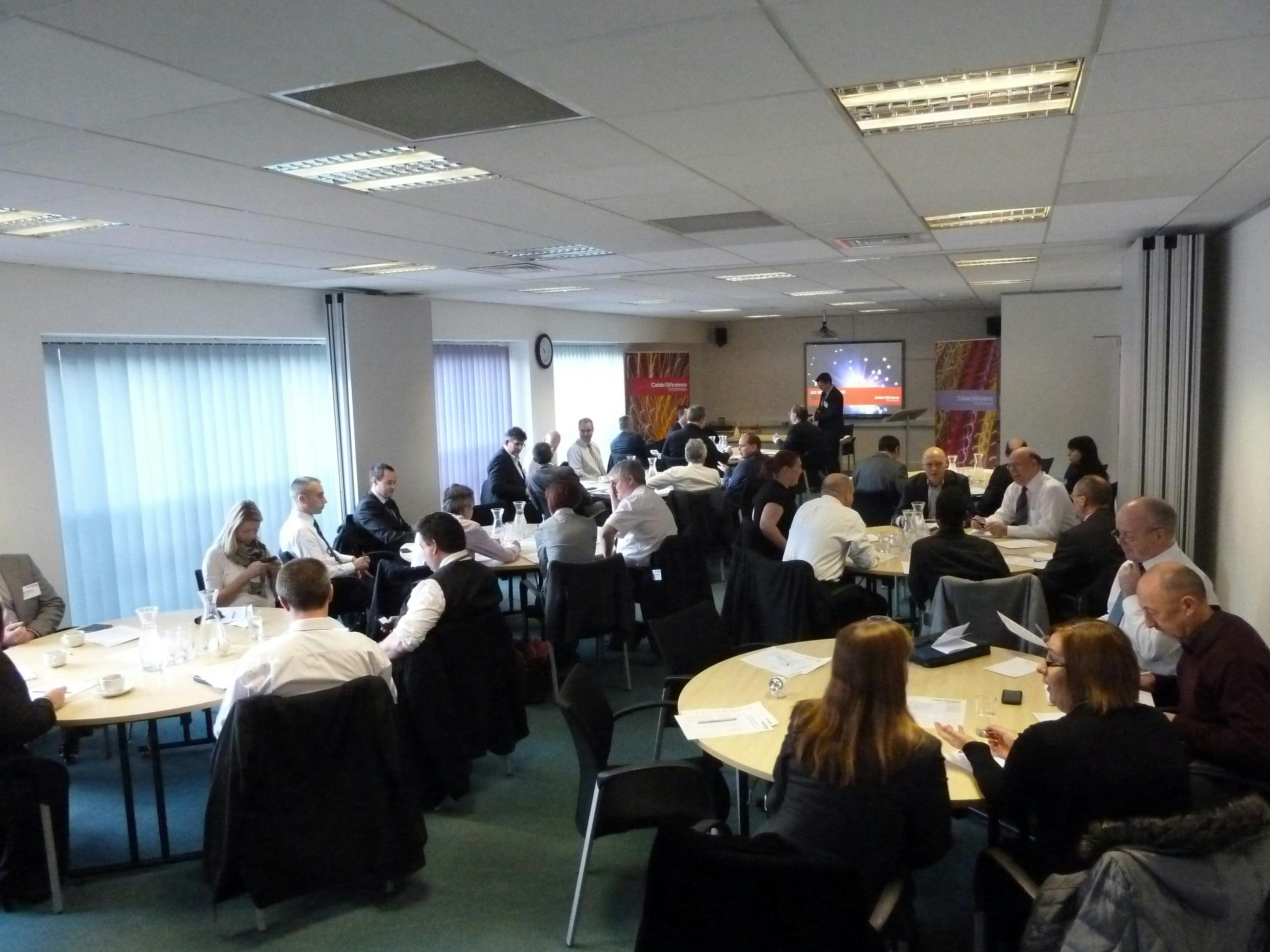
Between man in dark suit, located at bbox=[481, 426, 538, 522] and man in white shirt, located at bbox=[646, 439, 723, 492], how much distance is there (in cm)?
121

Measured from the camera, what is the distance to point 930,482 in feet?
22.6

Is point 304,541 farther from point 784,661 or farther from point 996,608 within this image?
point 996,608

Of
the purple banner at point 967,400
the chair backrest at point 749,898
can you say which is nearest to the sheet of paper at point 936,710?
the chair backrest at point 749,898

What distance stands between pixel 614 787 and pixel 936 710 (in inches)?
43.5

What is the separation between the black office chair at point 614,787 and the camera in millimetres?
2926

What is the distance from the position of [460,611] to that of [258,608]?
144 cm

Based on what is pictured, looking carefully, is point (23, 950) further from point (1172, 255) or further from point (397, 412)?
point (1172, 255)

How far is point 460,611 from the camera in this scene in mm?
3932

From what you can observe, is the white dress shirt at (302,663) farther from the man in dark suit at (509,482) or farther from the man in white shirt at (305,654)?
the man in dark suit at (509,482)

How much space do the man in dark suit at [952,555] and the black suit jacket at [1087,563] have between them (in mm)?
284

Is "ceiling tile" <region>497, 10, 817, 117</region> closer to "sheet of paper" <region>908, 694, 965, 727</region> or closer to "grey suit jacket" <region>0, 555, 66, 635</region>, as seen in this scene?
"sheet of paper" <region>908, 694, 965, 727</region>

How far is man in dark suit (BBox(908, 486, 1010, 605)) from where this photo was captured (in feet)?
14.8

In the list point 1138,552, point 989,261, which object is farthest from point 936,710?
point 989,261

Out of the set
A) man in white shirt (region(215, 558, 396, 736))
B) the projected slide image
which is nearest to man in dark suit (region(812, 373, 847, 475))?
the projected slide image
